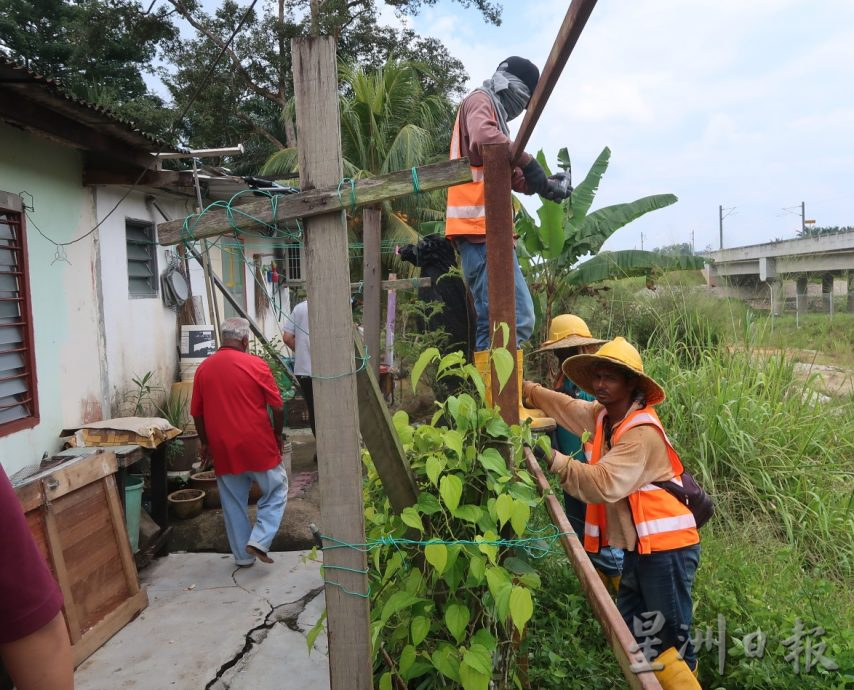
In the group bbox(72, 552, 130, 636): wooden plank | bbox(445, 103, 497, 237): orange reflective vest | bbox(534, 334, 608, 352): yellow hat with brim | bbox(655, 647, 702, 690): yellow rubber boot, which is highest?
bbox(445, 103, 497, 237): orange reflective vest

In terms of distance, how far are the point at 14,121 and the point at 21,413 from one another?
2112 millimetres

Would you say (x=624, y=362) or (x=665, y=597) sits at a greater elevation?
(x=624, y=362)

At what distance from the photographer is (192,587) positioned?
4449 millimetres

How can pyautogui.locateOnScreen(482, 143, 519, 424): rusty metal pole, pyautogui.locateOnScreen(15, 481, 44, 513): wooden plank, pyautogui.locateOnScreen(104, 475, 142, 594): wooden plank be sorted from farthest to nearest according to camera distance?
pyautogui.locateOnScreen(104, 475, 142, 594): wooden plank < pyautogui.locateOnScreen(15, 481, 44, 513): wooden plank < pyautogui.locateOnScreen(482, 143, 519, 424): rusty metal pole

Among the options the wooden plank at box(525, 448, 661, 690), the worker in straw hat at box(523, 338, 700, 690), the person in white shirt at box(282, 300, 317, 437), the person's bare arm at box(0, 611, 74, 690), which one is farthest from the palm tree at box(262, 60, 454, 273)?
the person's bare arm at box(0, 611, 74, 690)

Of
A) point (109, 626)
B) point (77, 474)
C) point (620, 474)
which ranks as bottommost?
point (109, 626)

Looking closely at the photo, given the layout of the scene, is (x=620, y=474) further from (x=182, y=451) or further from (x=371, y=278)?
(x=182, y=451)

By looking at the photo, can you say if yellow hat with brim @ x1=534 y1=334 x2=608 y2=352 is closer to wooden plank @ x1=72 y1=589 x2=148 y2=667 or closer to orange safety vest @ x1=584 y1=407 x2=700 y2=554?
orange safety vest @ x1=584 y1=407 x2=700 y2=554

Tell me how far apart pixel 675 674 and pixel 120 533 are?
3292 millimetres

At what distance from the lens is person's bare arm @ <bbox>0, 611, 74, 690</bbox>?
110cm

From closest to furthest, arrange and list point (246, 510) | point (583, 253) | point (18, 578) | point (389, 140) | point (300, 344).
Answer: point (18, 578)
point (246, 510)
point (300, 344)
point (583, 253)
point (389, 140)

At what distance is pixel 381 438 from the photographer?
7.00 feet

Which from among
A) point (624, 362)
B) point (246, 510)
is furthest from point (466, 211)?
point (246, 510)

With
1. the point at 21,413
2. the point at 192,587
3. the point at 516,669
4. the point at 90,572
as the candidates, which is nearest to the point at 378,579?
the point at 516,669
